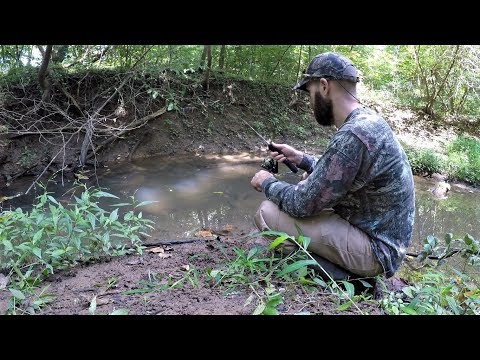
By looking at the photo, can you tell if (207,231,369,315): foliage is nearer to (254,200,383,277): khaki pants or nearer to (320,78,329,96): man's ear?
(254,200,383,277): khaki pants

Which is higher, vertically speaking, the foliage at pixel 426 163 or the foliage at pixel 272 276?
the foliage at pixel 272 276

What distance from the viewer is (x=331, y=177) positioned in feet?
7.27

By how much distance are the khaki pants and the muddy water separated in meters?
1.99

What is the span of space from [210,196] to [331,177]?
3.52 metres

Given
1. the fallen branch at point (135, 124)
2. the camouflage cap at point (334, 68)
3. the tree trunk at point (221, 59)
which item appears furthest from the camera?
the tree trunk at point (221, 59)

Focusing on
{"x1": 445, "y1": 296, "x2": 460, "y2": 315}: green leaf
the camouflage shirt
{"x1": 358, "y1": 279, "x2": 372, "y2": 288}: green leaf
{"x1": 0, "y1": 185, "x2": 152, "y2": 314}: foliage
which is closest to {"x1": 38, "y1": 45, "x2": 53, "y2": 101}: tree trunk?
{"x1": 0, "y1": 185, "x2": 152, "y2": 314}: foliage

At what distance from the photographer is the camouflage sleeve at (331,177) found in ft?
7.14

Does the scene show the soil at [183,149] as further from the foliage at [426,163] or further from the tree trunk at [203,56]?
the foliage at [426,163]

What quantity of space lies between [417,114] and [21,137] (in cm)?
920

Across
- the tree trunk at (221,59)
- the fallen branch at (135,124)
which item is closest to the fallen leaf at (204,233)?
the fallen branch at (135,124)

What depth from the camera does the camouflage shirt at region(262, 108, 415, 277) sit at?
2188 millimetres

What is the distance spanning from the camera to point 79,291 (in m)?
2.30

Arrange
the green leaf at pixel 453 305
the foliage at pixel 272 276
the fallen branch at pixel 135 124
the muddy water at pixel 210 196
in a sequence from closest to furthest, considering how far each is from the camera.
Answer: the green leaf at pixel 453 305, the foliage at pixel 272 276, the muddy water at pixel 210 196, the fallen branch at pixel 135 124
